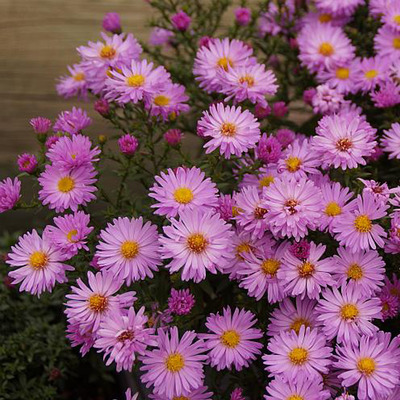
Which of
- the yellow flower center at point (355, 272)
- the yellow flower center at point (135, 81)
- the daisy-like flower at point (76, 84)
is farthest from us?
the daisy-like flower at point (76, 84)

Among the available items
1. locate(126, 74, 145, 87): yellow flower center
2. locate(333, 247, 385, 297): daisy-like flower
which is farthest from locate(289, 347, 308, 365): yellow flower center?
locate(126, 74, 145, 87): yellow flower center

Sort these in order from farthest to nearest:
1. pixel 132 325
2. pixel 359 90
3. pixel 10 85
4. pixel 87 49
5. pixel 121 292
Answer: pixel 10 85, pixel 359 90, pixel 87 49, pixel 121 292, pixel 132 325

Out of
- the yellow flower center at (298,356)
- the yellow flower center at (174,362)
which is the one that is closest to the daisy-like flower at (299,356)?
the yellow flower center at (298,356)

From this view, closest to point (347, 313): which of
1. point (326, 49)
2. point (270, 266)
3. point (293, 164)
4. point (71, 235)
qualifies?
point (270, 266)

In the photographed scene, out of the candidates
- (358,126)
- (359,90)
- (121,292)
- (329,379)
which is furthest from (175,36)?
(329,379)

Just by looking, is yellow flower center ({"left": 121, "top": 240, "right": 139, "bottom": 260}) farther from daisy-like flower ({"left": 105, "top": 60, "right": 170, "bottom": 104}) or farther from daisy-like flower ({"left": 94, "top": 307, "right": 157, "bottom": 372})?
daisy-like flower ({"left": 105, "top": 60, "right": 170, "bottom": 104})

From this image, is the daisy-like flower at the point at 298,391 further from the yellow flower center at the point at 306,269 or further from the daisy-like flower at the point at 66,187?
the daisy-like flower at the point at 66,187

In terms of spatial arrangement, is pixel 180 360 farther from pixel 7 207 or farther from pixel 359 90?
pixel 359 90
